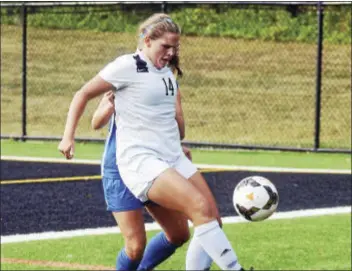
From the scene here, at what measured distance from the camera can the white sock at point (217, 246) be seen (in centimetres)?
805

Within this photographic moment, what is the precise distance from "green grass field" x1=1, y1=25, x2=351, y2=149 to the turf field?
5836 millimetres

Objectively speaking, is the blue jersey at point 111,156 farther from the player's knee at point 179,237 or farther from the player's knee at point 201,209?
the player's knee at point 201,209

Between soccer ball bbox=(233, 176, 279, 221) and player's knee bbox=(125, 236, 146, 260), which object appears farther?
soccer ball bbox=(233, 176, 279, 221)

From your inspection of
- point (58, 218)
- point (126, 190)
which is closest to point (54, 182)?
point (58, 218)

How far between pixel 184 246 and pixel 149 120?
11.1 feet

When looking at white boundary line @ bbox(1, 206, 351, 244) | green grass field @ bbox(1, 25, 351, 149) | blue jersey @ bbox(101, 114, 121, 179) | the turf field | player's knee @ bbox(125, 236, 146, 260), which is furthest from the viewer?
green grass field @ bbox(1, 25, 351, 149)

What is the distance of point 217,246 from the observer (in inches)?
319

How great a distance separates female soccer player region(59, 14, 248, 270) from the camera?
821 cm

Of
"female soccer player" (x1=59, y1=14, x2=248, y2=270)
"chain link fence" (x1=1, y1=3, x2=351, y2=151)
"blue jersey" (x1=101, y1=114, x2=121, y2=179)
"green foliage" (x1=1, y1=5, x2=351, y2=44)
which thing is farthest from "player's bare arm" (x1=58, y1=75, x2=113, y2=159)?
"green foliage" (x1=1, y1=5, x2=351, y2=44)

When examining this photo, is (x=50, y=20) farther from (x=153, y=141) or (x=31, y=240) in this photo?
(x=153, y=141)

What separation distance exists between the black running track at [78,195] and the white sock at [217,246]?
4.49 meters

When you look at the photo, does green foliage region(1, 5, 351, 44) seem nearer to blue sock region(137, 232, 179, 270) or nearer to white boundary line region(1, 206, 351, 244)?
white boundary line region(1, 206, 351, 244)

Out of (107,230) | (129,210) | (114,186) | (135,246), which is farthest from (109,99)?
(107,230)

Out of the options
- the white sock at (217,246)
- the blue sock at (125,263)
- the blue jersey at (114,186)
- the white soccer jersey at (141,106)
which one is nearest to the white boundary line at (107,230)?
the blue sock at (125,263)
